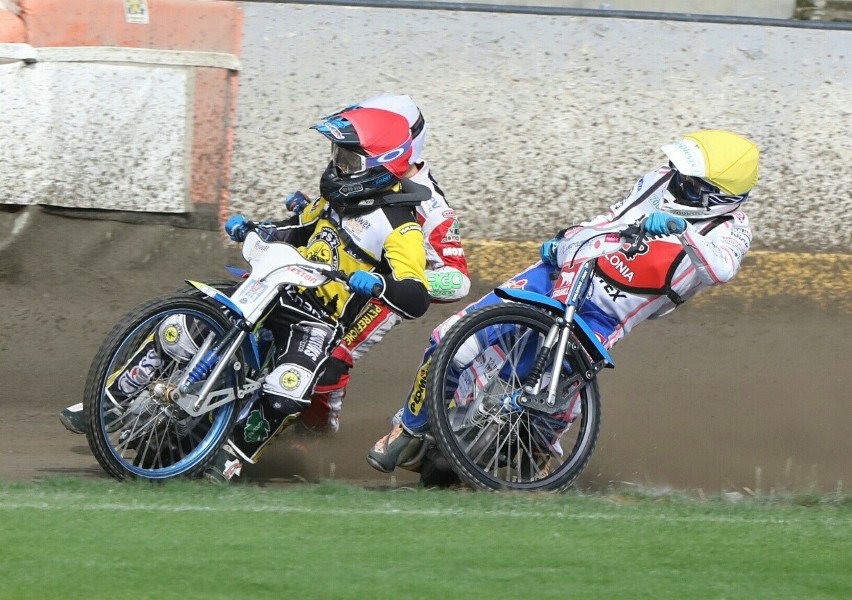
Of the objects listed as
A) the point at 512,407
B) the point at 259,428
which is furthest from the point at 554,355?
the point at 259,428

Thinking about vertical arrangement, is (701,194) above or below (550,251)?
above

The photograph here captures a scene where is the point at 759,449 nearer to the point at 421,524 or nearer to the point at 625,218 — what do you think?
the point at 625,218

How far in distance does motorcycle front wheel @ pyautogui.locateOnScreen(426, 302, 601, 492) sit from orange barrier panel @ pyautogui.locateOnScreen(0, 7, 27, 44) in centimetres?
430

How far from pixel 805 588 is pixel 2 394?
4.92 meters

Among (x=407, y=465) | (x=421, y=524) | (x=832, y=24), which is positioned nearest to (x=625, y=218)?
(x=407, y=465)

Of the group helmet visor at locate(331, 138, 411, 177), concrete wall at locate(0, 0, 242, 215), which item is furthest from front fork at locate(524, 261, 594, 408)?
concrete wall at locate(0, 0, 242, 215)

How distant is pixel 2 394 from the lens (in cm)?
791

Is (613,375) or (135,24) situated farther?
(135,24)

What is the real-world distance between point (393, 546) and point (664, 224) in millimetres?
2010

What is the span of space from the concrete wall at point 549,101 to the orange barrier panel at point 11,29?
1.43m

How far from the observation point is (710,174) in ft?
20.9

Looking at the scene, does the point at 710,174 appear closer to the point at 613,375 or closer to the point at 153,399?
the point at 613,375

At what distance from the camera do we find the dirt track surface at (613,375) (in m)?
7.43

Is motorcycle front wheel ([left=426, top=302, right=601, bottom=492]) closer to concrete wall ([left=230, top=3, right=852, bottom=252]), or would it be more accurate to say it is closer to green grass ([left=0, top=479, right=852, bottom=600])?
green grass ([left=0, top=479, right=852, bottom=600])
